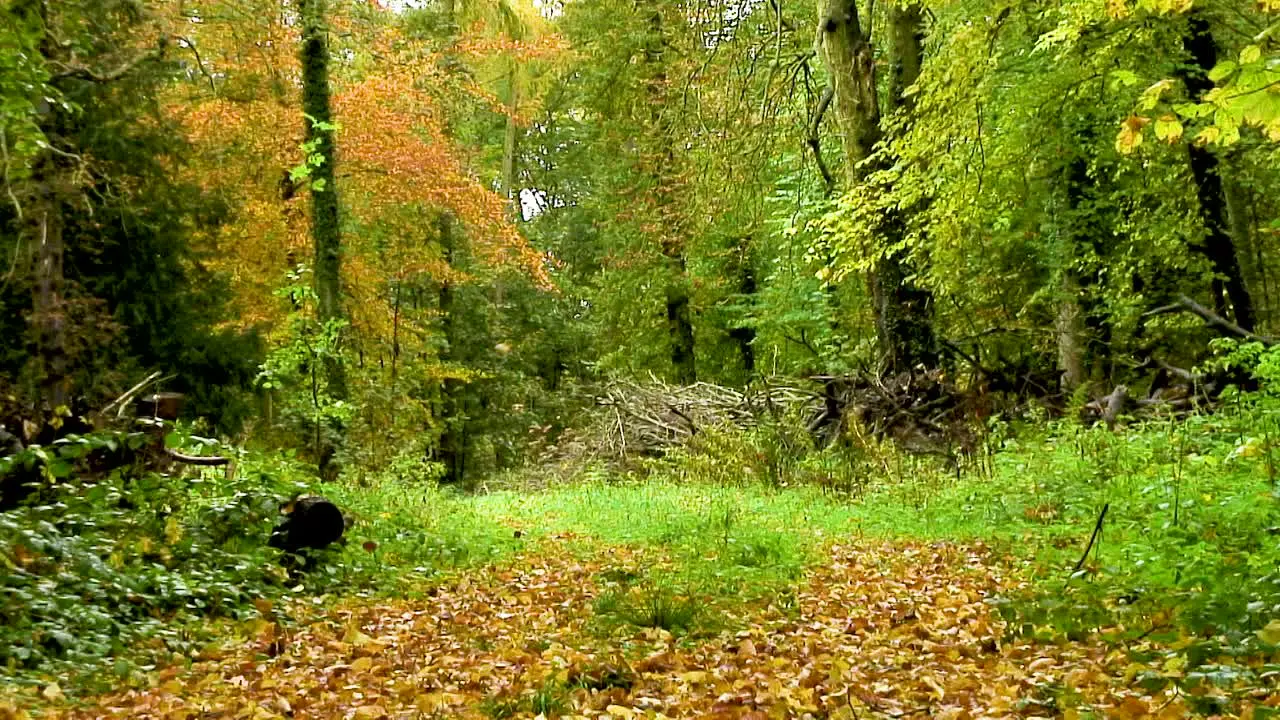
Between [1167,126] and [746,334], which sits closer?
[1167,126]

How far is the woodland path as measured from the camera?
165 inches

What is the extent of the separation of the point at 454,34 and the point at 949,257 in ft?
47.4

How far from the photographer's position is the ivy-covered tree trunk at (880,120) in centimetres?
1533

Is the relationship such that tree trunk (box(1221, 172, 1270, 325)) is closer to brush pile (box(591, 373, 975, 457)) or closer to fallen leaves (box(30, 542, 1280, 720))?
brush pile (box(591, 373, 975, 457))

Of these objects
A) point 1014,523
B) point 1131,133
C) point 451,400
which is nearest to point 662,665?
point 1131,133

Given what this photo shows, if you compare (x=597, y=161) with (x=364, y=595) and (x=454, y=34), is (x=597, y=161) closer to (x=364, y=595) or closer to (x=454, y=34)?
(x=454, y=34)

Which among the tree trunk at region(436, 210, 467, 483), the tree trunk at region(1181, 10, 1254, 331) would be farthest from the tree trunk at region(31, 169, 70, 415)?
the tree trunk at region(1181, 10, 1254, 331)

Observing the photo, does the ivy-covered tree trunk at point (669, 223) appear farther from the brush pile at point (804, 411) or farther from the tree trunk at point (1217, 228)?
the tree trunk at point (1217, 228)

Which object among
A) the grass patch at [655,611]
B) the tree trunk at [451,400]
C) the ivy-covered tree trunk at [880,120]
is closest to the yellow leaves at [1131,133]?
the grass patch at [655,611]

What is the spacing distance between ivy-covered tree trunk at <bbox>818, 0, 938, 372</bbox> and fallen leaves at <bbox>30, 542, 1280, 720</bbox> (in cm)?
911

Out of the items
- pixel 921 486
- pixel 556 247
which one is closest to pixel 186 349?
pixel 921 486

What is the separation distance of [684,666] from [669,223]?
20469 mm

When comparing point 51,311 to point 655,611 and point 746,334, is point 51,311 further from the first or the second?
point 746,334

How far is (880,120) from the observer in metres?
15.4
